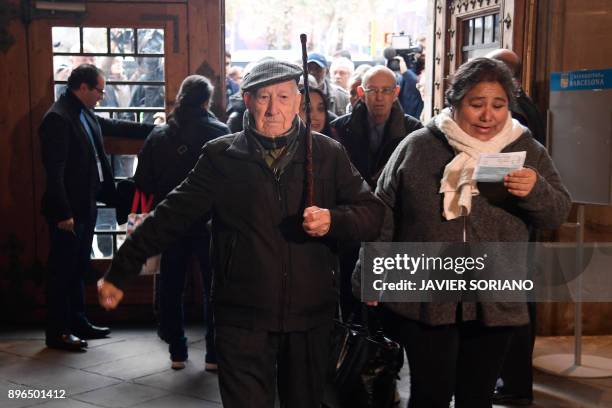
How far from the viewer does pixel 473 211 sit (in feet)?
12.0

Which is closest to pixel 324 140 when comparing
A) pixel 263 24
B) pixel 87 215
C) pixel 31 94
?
pixel 87 215

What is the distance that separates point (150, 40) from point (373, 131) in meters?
2.22

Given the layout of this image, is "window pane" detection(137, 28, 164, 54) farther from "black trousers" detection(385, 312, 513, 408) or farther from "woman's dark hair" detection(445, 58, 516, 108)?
"black trousers" detection(385, 312, 513, 408)

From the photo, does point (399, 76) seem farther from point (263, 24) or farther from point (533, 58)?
point (263, 24)

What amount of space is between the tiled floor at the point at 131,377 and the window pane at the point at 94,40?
220 cm

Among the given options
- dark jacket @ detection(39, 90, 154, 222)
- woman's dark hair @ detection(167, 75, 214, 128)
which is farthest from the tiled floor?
woman's dark hair @ detection(167, 75, 214, 128)

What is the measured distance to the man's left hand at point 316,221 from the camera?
337cm

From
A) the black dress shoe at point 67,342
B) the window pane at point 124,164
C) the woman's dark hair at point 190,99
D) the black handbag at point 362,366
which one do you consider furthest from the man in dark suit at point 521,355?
the window pane at point 124,164

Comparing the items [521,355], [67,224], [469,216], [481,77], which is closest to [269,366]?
[469,216]

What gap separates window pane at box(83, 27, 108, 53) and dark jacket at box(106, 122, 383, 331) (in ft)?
13.3

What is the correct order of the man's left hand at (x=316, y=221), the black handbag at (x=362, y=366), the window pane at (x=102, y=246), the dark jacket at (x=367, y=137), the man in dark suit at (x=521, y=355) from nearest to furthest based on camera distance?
1. the man's left hand at (x=316, y=221)
2. the black handbag at (x=362, y=366)
3. the man in dark suit at (x=521, y=355)
4. the dark jacket at (x=367, y=137)
5. the window pane at (x=102, y=246)

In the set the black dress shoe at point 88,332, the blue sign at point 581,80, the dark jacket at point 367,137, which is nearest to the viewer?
the dark jacket at point 367,137

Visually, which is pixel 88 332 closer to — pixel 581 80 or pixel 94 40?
pixel 94 40

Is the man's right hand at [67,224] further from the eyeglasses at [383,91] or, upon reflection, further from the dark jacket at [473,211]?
the dark jacket at [473,211]
